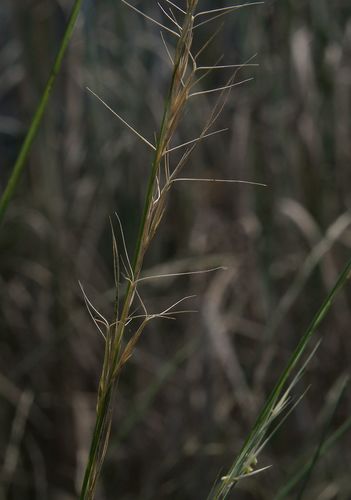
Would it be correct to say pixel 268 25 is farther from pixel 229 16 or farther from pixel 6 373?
pixel 6 373

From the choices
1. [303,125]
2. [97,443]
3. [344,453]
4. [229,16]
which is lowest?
[344,453]

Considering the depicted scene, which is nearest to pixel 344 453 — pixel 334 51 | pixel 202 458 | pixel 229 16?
pixel 202 458

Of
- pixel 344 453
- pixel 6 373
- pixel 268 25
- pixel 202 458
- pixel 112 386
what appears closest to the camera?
pixel 112 386

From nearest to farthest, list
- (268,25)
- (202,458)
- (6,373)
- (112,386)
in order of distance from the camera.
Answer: (112,386) < (202,458) < (268,25) < (6,373)

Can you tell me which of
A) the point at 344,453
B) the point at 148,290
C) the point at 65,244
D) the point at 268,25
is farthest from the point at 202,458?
the point at 268,25

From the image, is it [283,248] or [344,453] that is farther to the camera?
[283,248]

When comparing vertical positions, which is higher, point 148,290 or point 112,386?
point 112,386

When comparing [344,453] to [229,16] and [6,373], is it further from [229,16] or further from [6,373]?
[229,16]
